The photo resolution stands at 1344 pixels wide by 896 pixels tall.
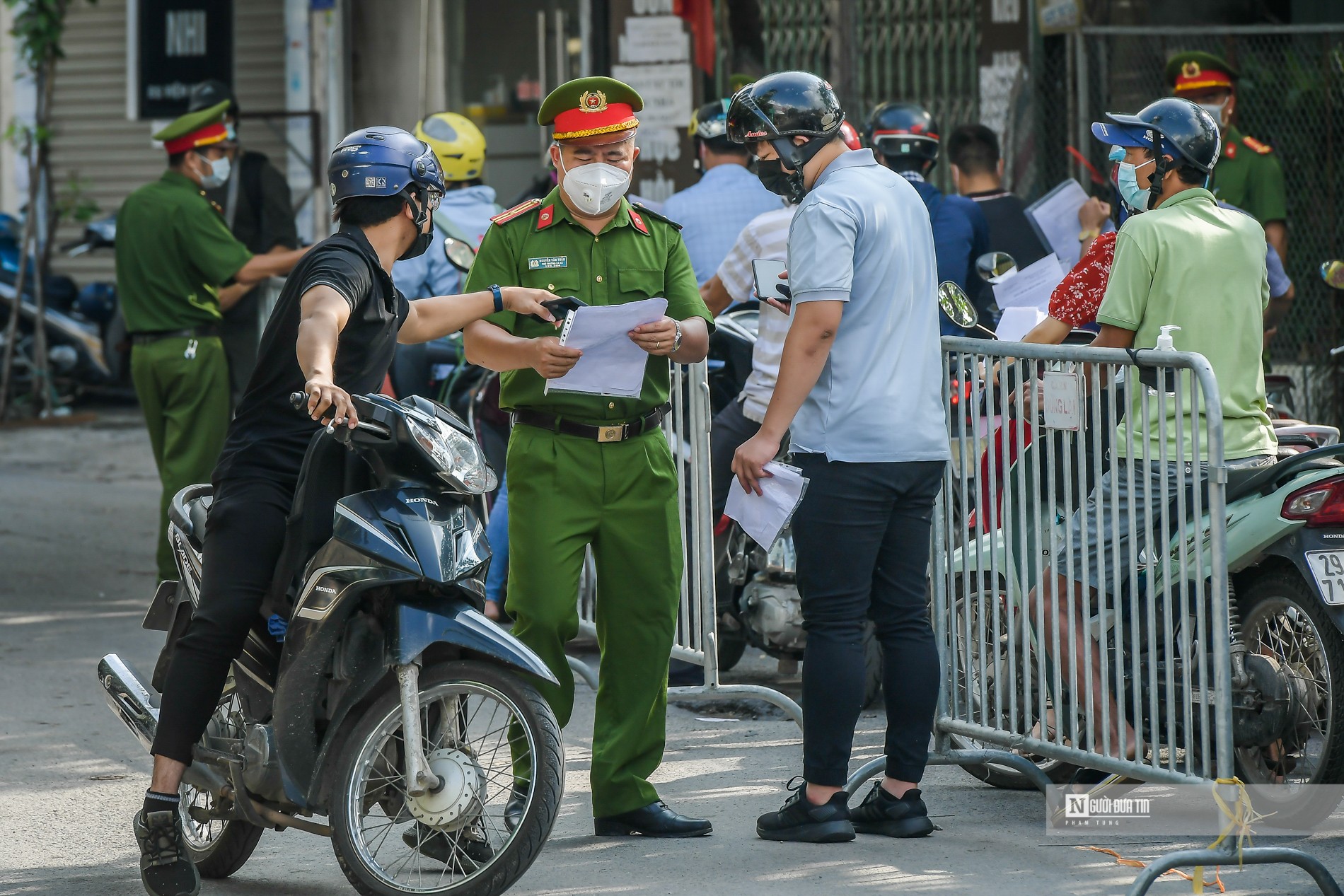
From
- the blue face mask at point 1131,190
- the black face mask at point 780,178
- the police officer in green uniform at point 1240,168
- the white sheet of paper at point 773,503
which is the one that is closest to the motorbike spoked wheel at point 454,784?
the white sheet of paper at point 773,503

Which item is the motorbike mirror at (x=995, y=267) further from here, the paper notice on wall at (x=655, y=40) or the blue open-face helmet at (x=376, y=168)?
the paper notice on wall at (x=655, y=40)

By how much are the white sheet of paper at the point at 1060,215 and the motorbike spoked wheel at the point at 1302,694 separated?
1.99m

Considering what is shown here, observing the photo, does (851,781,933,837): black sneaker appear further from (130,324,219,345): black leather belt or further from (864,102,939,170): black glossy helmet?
(130,324,219,345): black leather belt

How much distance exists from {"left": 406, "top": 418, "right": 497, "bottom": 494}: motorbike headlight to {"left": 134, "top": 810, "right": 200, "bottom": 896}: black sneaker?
1.06 m

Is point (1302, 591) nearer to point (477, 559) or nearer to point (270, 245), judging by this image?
Result: point (477, 559)

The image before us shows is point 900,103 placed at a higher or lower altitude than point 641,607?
higher

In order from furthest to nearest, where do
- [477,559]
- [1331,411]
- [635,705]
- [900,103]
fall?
[1331,411]
[900,103]
[635,705]
[477,559]

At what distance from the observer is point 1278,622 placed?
4.82 m

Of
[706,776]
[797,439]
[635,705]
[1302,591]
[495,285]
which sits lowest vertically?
[706,776]

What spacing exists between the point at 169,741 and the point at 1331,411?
22.4 ft

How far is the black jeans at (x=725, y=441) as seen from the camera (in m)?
6.38

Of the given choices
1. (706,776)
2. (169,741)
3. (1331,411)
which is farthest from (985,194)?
(169,741)

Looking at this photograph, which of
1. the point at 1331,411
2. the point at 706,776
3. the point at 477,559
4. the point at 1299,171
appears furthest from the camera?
the point at 1299,171

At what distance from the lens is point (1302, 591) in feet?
15.4
